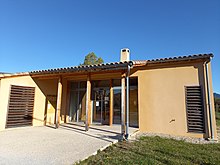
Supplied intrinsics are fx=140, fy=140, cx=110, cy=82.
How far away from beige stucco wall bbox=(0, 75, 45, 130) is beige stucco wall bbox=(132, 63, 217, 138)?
6.85 m

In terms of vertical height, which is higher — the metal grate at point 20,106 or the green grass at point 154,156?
the metal grate at point 20,106

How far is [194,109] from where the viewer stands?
6.87 m

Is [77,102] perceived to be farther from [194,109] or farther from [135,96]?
[194,109]

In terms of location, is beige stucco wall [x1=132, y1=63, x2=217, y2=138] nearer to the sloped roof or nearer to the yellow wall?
the yellow wall

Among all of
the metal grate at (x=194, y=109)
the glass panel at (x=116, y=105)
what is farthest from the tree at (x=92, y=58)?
the metal grate at (x=194, y=109)

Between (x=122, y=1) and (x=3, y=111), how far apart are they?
35.2 feet

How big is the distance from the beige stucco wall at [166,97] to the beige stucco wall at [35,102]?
6.85 m

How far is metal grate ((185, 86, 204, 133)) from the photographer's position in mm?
6699

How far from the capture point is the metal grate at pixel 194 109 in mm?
6699

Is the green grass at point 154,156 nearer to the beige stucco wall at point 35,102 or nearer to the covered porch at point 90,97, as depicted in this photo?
the covered porch at point 90,97

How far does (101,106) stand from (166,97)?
460 centimetres

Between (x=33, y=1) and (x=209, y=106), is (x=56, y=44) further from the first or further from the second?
(x=209, y=106)

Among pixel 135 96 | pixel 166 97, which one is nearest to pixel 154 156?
pixel 166 97

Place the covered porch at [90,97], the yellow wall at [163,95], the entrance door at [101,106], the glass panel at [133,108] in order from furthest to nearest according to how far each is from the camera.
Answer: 1. the entrance door at [101,106]
2. the glass panel at [133,108]
3. the covered porch at [90,97]
4. the yellow wall at [163,95]
